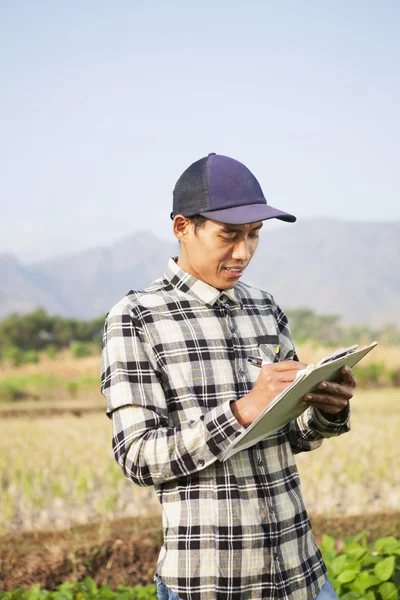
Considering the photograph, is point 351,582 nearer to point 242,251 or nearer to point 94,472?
point 242,251

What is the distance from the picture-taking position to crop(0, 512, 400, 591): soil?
3.41 metres

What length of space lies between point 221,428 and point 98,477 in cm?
362

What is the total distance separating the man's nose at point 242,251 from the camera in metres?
1.64

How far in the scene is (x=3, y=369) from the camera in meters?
6.99

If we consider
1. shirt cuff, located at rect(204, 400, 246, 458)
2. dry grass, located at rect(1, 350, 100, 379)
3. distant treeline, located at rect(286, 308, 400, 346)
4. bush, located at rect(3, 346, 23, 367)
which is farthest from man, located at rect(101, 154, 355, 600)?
distant treeline, located at rect(286, 308, 400, 346)

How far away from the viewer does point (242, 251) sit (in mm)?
1640

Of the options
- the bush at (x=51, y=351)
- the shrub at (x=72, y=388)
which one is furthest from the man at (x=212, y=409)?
the bush at (x=51, y=351)

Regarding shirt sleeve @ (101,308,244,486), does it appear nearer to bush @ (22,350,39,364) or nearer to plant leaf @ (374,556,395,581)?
plant leaf @ (374,556,395,581)

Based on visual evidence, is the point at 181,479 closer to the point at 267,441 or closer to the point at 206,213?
the point at 267,441

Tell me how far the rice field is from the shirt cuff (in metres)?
3.25

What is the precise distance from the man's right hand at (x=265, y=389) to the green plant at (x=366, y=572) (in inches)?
58.4

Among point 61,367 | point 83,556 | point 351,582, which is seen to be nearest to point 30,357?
point 61,367

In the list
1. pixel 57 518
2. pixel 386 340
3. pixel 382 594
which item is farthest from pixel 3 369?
pixel 382 594

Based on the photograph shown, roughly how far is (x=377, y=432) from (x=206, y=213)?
473 centimetres
